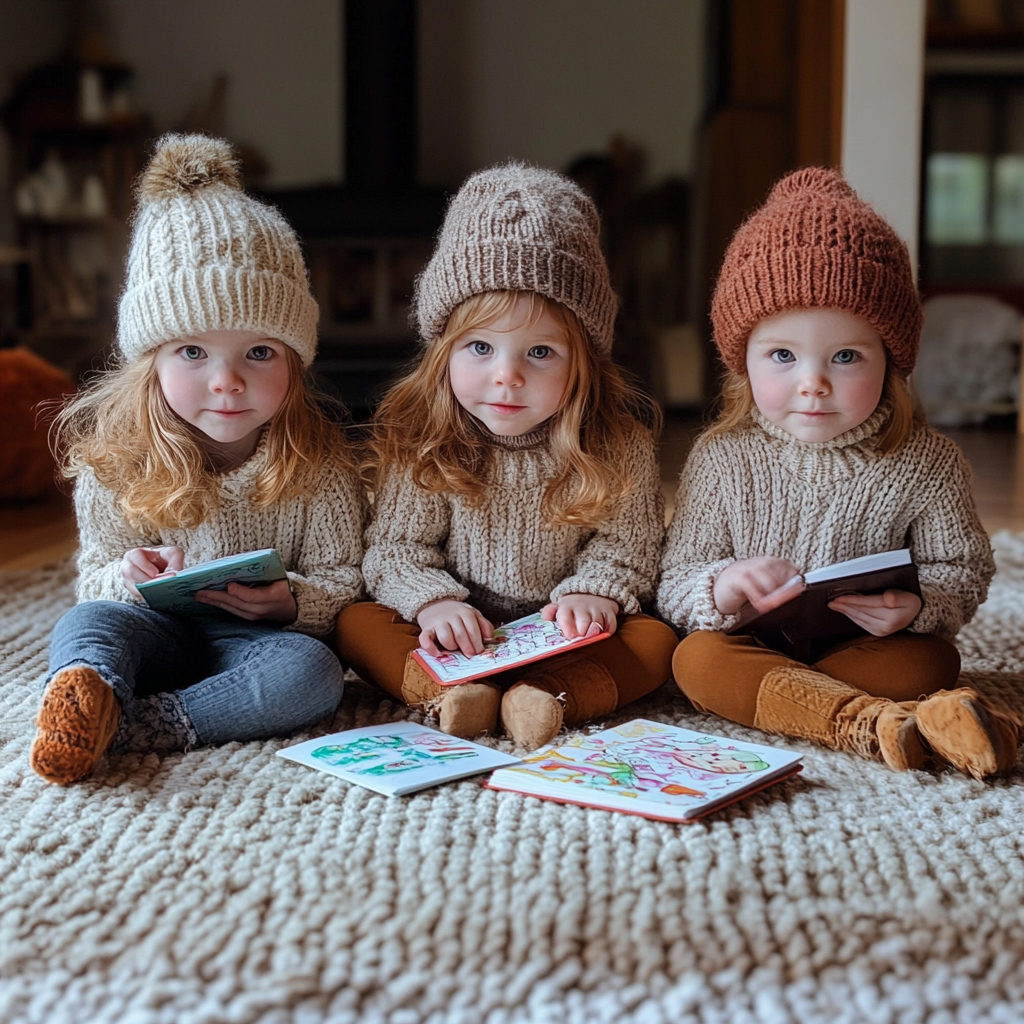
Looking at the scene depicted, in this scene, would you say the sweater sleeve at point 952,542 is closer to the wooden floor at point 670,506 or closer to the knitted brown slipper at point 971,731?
the knitted brown slipper at point 971,731

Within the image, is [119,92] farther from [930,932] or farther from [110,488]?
[930,932]

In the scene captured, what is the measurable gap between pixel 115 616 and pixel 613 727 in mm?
489

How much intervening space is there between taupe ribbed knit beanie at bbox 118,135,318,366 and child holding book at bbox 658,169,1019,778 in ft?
1.51

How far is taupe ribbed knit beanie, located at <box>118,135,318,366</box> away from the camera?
113cm

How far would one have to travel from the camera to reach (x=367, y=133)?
11.8 feet

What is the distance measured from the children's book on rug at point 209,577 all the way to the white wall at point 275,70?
3.05 m

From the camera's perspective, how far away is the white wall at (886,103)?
237cm

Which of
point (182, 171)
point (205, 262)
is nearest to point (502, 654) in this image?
point (205, 262)

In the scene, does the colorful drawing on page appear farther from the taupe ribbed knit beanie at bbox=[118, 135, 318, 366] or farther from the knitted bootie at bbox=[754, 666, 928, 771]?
the taupe ribbed knit beanie at bbox=[118, 135, 318, 366]

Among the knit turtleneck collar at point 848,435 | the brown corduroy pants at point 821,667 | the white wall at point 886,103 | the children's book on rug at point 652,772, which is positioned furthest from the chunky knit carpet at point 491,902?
the white wall at point 886,103

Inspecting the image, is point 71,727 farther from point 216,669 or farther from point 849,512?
point 849,512

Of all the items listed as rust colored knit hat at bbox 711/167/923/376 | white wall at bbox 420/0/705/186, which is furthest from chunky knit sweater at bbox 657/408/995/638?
white wall at bbox 420/0/705/186

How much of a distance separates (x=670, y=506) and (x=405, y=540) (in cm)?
107

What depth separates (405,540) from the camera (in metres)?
1.25
